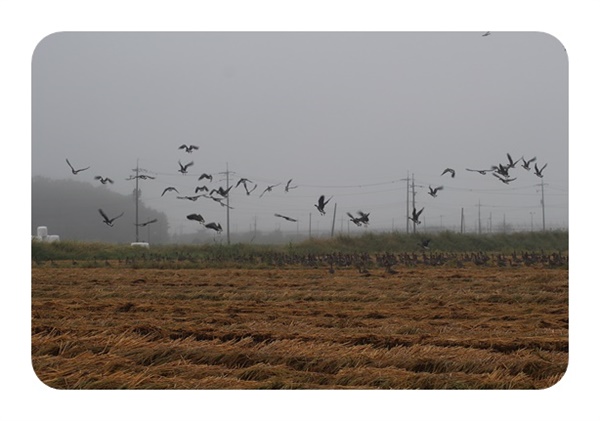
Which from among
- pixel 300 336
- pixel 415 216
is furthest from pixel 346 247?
pixel 300 336

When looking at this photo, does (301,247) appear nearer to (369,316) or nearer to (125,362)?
(369,316)

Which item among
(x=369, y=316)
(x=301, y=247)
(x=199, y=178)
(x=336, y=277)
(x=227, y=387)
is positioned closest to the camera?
(x=227, y=387)

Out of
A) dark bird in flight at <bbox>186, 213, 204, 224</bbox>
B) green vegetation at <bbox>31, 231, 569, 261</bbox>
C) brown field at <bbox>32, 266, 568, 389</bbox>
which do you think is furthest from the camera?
green vegetation at <bbox>31, 231, 569, 261</bbox>

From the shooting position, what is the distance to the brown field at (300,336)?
309 cm

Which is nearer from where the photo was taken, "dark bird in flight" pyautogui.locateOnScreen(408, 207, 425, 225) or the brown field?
the brown field

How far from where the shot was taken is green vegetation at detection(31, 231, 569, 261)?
303 inches

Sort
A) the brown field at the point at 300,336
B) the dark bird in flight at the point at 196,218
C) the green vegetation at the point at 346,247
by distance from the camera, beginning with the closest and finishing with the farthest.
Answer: the brown field at the point at 300,336
the dark bird in flight at the point at 196,218
the green vegetation at the point at 346,247

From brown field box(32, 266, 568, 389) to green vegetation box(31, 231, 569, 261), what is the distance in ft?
7.37

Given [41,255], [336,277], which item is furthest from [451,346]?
[41,255]

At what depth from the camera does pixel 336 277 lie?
606cm

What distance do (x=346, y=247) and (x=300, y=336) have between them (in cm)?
448

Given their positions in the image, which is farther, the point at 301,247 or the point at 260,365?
the point at 301,247

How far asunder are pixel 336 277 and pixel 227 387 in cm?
314

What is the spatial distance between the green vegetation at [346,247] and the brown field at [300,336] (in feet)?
7.37
